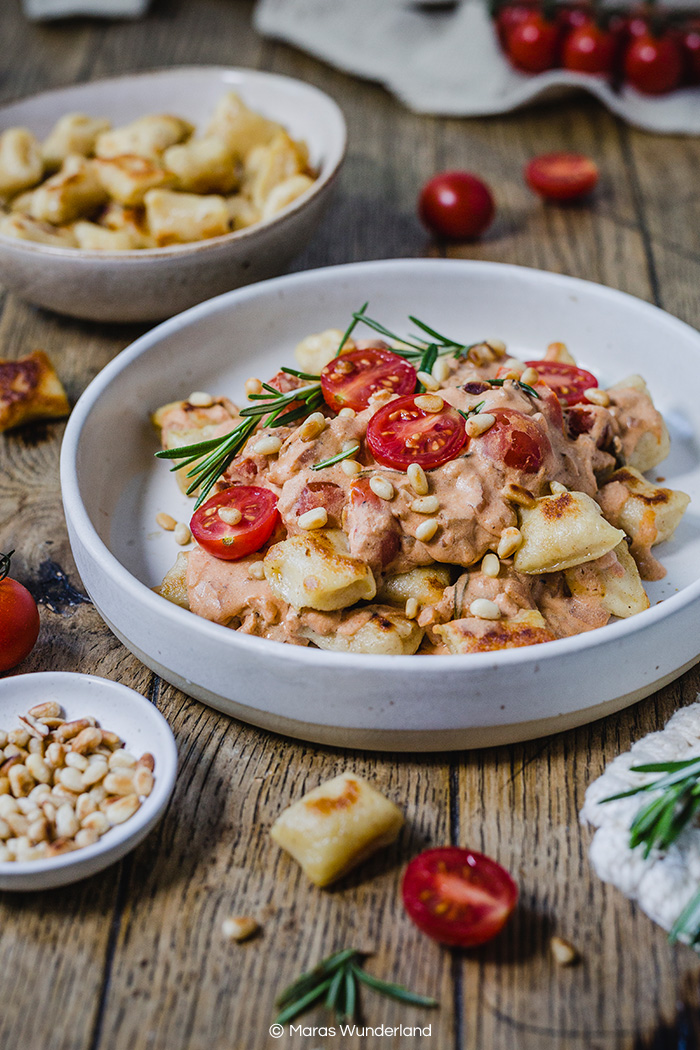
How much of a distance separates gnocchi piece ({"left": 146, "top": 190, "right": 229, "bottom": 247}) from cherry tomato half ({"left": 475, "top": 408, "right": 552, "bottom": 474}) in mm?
1480

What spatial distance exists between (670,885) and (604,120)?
3.97 meters

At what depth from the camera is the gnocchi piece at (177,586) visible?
224 cm

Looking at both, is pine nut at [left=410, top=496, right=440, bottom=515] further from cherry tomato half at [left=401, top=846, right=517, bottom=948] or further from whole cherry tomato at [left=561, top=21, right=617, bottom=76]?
whole cherry tomato at [left=561, top=21, right=617, bottom=76]

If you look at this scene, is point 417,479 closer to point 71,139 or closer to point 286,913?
point 286,913

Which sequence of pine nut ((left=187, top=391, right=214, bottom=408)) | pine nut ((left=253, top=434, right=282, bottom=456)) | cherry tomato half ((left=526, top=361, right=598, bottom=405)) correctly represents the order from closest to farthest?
pine nut ((left=253, top=434, right=282, bottom=456)) → cherry tomato half ((left=526, top=361, right=598, bottom=405)) → pine nut ((left=187, top=391, right=214, bottom=408))

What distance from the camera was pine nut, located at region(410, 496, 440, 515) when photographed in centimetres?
206

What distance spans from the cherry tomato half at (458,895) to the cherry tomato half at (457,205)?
2.71 meters

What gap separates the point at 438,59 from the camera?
4750 mm

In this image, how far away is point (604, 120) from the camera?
473cm

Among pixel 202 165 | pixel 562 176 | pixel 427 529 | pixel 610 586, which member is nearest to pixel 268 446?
pixel 427 529

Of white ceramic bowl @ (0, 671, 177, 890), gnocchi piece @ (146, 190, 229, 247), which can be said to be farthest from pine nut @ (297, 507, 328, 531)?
gnocchi piece @ (146, 190, 229, 247)

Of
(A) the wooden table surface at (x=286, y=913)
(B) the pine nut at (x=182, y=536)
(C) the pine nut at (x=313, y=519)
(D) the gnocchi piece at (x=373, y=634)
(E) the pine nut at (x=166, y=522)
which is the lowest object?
(A) the wooden table surface at (x=286, y=913)

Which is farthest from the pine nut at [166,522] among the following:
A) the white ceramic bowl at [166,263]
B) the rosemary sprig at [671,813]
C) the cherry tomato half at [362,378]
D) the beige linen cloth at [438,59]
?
the beige linen cloth at [438,59]

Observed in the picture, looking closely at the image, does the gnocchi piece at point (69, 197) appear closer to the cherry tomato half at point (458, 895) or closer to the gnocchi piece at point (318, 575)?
the gnocchi piece at point (318, 575)
